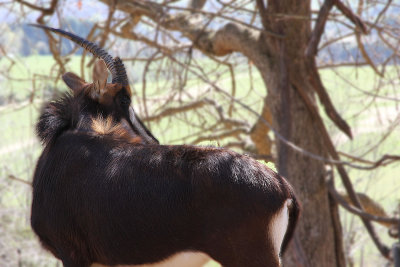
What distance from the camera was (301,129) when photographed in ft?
16.2

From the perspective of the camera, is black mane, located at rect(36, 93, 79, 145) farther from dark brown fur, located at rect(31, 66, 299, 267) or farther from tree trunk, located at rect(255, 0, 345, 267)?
tree trunk, located at rect(255, 0, 345, 267)

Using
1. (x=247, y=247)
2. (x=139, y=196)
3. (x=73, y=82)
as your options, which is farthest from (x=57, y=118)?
(x=247, y=247)

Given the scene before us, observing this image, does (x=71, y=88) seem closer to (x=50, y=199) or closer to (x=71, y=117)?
(x=71, y=117)

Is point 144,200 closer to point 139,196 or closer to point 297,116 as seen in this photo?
point 139,196

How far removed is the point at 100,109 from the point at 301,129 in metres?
3.01

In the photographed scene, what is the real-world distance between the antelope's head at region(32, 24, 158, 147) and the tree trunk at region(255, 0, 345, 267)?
2581 mm

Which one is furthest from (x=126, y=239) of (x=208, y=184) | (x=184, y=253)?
(x=208, y=184)

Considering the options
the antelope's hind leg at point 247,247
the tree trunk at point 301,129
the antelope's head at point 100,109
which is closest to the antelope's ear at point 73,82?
the antelope's head at point 100,109

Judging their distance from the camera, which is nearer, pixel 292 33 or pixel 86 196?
pixel 86 196

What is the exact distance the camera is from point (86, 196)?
1.82m

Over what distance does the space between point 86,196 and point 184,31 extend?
425cm

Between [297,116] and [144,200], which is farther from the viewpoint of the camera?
[297,116]

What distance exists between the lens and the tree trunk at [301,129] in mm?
4773

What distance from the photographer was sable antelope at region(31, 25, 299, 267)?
5.05 ft
